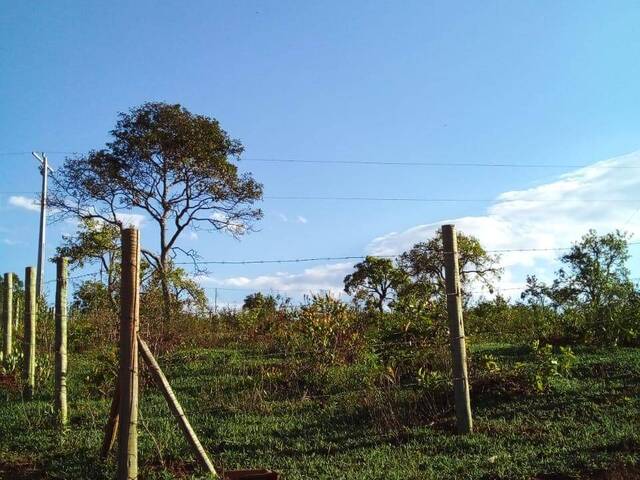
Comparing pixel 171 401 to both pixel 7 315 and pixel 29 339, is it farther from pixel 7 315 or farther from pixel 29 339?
pixel 7 315

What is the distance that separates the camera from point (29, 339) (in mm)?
8203

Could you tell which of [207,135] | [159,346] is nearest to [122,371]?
[159,346]

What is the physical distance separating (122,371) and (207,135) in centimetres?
1597

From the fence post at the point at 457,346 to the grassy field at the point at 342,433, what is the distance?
213 mm

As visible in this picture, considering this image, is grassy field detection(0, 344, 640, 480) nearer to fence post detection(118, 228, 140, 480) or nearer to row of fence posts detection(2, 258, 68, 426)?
row of fence posts detection(2, 258, 68, 426)

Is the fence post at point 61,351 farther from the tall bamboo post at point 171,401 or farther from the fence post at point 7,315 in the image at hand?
the fence post at point 7,315

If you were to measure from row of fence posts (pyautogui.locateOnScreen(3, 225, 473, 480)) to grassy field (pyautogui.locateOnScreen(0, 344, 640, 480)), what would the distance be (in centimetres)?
28

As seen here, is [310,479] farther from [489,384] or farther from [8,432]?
[8,432]

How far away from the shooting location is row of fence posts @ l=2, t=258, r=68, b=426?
6.55 m

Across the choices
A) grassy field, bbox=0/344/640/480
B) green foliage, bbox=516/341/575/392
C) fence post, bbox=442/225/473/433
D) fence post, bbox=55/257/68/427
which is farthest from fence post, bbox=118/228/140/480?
green foliage, bbox=516/341/575/392

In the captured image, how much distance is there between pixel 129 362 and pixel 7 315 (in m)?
5.98

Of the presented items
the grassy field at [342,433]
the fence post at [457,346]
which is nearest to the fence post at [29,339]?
the grassy field at [342,433]

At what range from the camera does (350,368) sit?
8617 millimetres

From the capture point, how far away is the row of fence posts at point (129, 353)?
14.5ft
